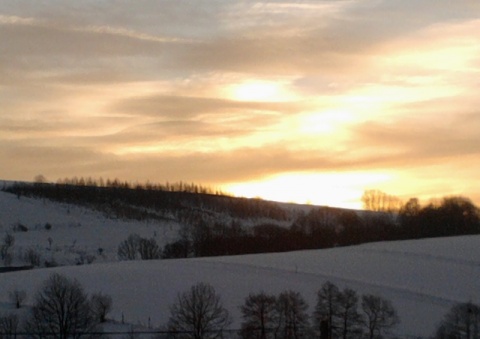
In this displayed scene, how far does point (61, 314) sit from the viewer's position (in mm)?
51250

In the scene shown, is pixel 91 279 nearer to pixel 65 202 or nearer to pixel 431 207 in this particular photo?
pixel 431 207

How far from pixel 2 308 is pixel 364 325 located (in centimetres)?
2406

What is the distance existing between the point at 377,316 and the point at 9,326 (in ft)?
68.9

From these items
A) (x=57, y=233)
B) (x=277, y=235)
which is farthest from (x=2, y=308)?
(x=57, y=233)

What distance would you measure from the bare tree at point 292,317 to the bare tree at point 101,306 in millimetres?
10898

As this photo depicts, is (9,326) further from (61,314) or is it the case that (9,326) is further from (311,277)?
(311,277)

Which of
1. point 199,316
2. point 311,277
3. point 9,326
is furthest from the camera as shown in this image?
point 311,277

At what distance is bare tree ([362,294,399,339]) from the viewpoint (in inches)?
2018

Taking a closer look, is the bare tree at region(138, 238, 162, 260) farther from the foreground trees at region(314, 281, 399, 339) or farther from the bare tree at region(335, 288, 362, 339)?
the bare tree at region(335, 288, 362, 339)

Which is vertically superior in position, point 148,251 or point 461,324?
point 148,251

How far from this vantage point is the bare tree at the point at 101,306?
54.7 m

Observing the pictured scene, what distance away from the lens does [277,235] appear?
367 ft

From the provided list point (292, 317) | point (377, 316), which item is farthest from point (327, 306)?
point (292, 317)

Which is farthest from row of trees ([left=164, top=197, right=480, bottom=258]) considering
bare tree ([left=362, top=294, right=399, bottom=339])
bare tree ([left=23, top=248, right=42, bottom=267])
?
bare tree ([left=362, top=294, right=399, bottom=339])
